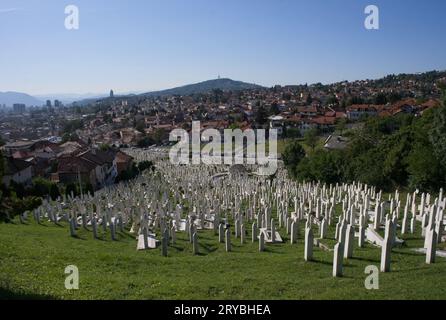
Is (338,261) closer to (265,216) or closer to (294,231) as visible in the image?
(294,231)

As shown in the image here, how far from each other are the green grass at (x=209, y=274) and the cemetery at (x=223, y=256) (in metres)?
0.02

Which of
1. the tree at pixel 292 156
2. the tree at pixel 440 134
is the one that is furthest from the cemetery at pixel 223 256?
the tree at pixel 292 156

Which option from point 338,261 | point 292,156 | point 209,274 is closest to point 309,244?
point 338,261

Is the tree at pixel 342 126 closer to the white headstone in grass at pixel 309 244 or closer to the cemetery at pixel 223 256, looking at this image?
the cemetery at pixel 223 256

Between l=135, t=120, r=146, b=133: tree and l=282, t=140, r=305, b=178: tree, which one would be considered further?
l=135, t=120, r=146, b=133: tree

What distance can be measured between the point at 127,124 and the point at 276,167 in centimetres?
8666

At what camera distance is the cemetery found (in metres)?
8.20

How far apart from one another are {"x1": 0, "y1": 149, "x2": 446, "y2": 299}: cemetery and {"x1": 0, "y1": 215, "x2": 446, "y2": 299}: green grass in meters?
0.02

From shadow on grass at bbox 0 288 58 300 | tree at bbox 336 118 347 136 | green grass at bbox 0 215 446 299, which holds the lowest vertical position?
green grass at bbox 0 215 446 299

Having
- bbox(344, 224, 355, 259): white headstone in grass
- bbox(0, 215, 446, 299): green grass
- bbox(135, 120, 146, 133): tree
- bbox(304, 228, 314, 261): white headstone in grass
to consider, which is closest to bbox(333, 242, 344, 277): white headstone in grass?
bbox(0, 215, 446, 299): green grass

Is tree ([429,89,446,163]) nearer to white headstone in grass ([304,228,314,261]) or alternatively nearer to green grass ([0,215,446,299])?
green grass ([0,215,446,299])

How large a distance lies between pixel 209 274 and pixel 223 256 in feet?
8.17

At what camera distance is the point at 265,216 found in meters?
17.8

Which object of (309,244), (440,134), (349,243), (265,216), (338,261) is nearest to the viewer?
(338,261)
